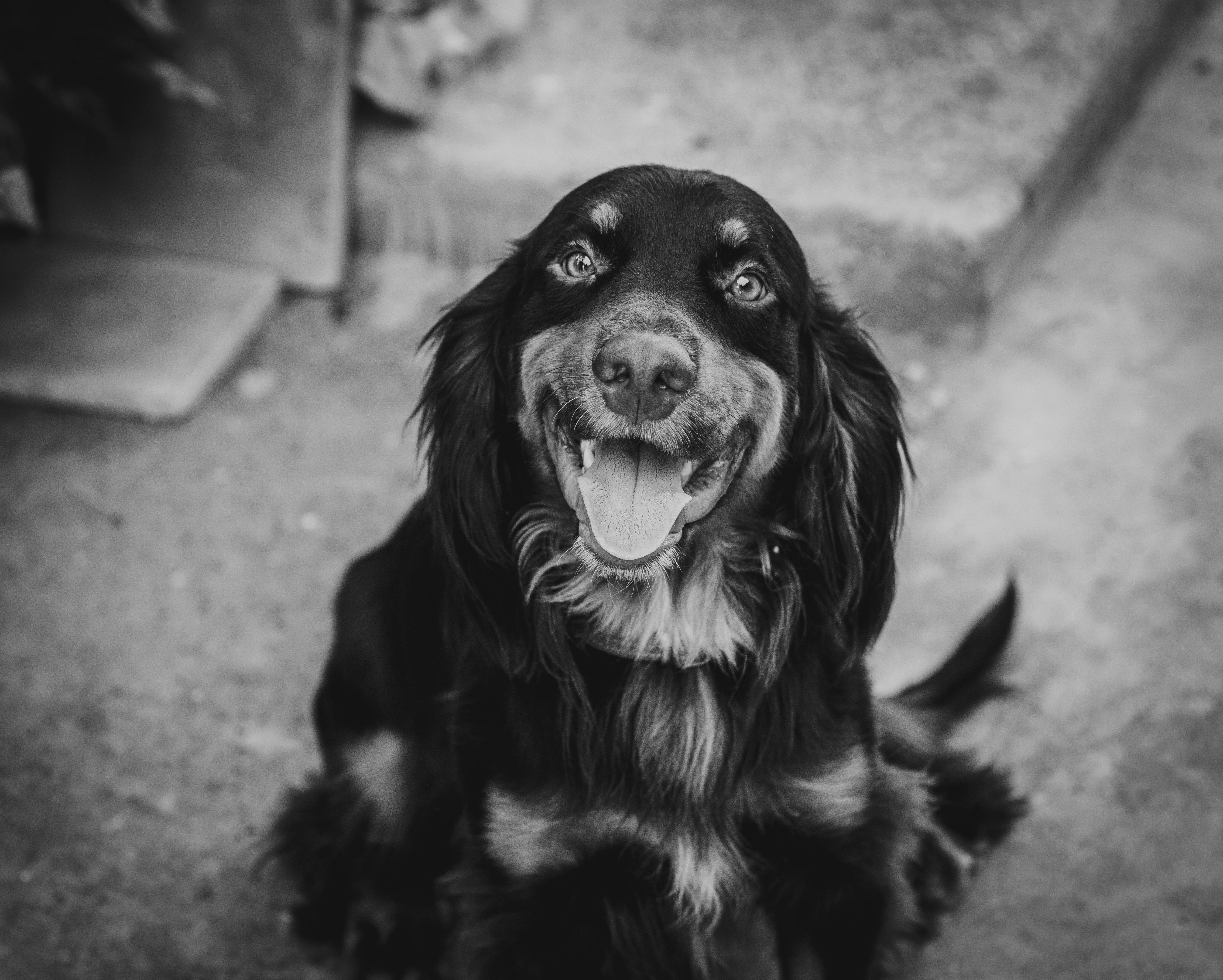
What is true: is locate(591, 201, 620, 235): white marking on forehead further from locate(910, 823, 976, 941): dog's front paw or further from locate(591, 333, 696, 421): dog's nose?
locate(910, 823, 976, 941): dog's front paw

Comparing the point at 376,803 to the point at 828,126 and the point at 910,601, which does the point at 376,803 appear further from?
the point at 828,126

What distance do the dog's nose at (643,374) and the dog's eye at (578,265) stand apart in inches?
10.1

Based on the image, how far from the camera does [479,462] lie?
2600 mm

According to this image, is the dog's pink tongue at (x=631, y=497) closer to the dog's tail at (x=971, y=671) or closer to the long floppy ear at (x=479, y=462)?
the long floppy ear at (x=479, y=462)

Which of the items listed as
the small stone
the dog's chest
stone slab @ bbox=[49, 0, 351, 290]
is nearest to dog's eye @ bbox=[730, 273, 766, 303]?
the dog's chest

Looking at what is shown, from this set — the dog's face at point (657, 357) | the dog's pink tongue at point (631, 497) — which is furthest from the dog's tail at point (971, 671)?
the dog's pink tongue at point (631, 497)

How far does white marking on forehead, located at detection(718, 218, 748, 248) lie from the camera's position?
8.21 feet

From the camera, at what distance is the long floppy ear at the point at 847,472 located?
257 centimetres

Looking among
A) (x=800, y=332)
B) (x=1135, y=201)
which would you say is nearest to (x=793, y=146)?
(x=1135, y=201)

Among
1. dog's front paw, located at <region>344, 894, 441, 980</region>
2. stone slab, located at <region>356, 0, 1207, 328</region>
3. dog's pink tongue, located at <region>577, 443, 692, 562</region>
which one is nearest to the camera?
dog's pink tongue, located at <region>577, 443, 692, 562</region>

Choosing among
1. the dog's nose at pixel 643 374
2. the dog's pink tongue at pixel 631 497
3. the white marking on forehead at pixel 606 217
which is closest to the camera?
the dog's nose at pixel 643 374

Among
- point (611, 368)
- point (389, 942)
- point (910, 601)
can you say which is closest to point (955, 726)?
point (910, 601)

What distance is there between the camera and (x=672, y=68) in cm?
520

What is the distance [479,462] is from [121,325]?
264 centimetres
